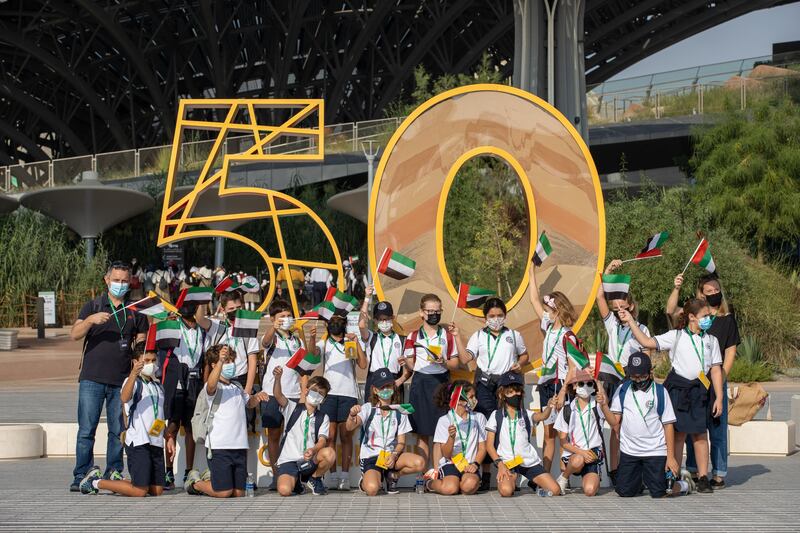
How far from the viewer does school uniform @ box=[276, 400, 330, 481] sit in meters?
9.49

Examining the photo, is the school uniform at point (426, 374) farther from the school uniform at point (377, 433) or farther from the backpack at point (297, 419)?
the backpack at point (297, 419)

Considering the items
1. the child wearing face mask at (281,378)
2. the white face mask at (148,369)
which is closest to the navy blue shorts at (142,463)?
the white face mask at (148,369)

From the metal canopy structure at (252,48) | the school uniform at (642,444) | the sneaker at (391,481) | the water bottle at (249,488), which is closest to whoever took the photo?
the school uniform at (642,444)

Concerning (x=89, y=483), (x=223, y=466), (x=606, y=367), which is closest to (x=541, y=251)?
(x=606, y=367)

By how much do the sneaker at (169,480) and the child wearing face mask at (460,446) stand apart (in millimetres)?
2197

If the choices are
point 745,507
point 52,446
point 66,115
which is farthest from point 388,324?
point 66,115

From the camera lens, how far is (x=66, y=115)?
2372 inches

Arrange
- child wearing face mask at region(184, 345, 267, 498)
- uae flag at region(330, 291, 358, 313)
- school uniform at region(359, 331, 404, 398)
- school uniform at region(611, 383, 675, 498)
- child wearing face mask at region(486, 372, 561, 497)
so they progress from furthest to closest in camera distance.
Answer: uae flag at region(330, 291, 358, 313) → school uniform at region(359, 331, 404, 398) → child wearing face mask at region(486, 372, 561, 497) → child wearing face mask at region(184, 345, 267, 498) → school uniform at region(611, 383, 675, 498)

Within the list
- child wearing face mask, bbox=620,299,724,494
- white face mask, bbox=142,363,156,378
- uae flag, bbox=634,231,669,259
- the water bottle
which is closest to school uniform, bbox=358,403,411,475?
the water bottle

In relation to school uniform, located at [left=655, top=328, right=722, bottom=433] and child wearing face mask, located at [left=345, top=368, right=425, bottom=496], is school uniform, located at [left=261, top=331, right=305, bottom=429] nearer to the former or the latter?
child wearing face mask, located at [left=345, top=368, right=425, bottom=496]

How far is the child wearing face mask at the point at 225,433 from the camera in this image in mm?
9273

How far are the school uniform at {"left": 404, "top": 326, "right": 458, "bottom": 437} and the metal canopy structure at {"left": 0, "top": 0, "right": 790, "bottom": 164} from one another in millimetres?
39125

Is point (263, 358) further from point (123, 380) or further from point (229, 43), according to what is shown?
point (229, 43)

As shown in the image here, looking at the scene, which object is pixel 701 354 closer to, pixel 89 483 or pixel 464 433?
pixel 464 433
